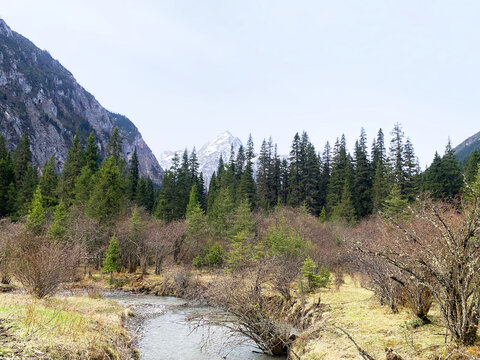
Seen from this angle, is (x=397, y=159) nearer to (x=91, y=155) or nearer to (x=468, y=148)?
(x=91, y=155)

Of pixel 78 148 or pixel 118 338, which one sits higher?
pixel 78 148

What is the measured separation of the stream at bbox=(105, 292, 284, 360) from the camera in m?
12.4

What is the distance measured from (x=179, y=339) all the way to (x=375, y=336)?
8.60 m

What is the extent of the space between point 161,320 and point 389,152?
165 feet

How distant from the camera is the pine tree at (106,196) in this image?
137 ft

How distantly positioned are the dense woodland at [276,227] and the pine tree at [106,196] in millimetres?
148

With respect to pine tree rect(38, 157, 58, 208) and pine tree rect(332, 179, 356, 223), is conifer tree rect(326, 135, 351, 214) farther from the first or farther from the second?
pine tree rect(38, 157, 58, 208)

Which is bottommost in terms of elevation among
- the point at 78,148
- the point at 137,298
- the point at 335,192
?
the point at 137,298

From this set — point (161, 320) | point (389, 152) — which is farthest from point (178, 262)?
point (389, 152)

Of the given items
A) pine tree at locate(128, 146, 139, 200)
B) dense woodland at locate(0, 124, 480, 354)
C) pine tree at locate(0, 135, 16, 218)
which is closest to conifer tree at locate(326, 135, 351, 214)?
dense woodland at locate(0, 124, 480, 354)

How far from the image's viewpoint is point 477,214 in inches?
287

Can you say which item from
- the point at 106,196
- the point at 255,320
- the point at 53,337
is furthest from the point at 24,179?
the point at 255,320

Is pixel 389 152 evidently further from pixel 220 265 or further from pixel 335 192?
pixel 220 265

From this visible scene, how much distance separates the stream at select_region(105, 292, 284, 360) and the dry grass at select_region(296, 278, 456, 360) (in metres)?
2.06
